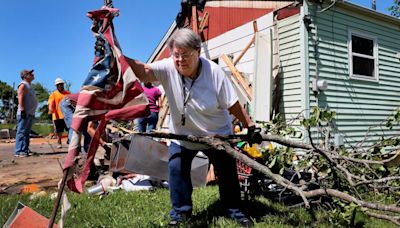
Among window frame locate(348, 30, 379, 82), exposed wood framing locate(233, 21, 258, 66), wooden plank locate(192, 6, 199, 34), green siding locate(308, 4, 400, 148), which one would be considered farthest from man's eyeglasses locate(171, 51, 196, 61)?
wooden plank locate(192, 6, 199, 34)

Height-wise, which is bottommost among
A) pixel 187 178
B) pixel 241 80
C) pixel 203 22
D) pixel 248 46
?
pixel 187 178

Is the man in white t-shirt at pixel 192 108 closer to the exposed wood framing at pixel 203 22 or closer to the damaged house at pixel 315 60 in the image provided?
the damaged house at pixel 315 60

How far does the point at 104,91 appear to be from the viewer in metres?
2.15

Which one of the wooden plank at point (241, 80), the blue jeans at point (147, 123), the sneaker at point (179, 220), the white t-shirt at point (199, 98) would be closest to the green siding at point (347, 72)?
the wooden plank at point (241, 80)

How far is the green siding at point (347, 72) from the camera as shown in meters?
7.23

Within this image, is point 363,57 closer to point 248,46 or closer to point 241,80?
point 248,46

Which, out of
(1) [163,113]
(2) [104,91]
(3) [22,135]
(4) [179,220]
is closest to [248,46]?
(1) [163,113]

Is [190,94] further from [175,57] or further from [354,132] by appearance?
[354,132]

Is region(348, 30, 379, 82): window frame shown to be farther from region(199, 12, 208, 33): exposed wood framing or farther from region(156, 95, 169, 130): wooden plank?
region(156, 95, 169, 130): wooden plank

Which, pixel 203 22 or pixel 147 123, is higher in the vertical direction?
pixel 203 22

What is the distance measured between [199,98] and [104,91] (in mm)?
739

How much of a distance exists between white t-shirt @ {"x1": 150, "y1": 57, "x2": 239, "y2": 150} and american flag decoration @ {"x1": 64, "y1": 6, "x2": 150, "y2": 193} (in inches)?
12.3

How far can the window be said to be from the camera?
7.97 m

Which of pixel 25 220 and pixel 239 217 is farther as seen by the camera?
pixel 239 217
